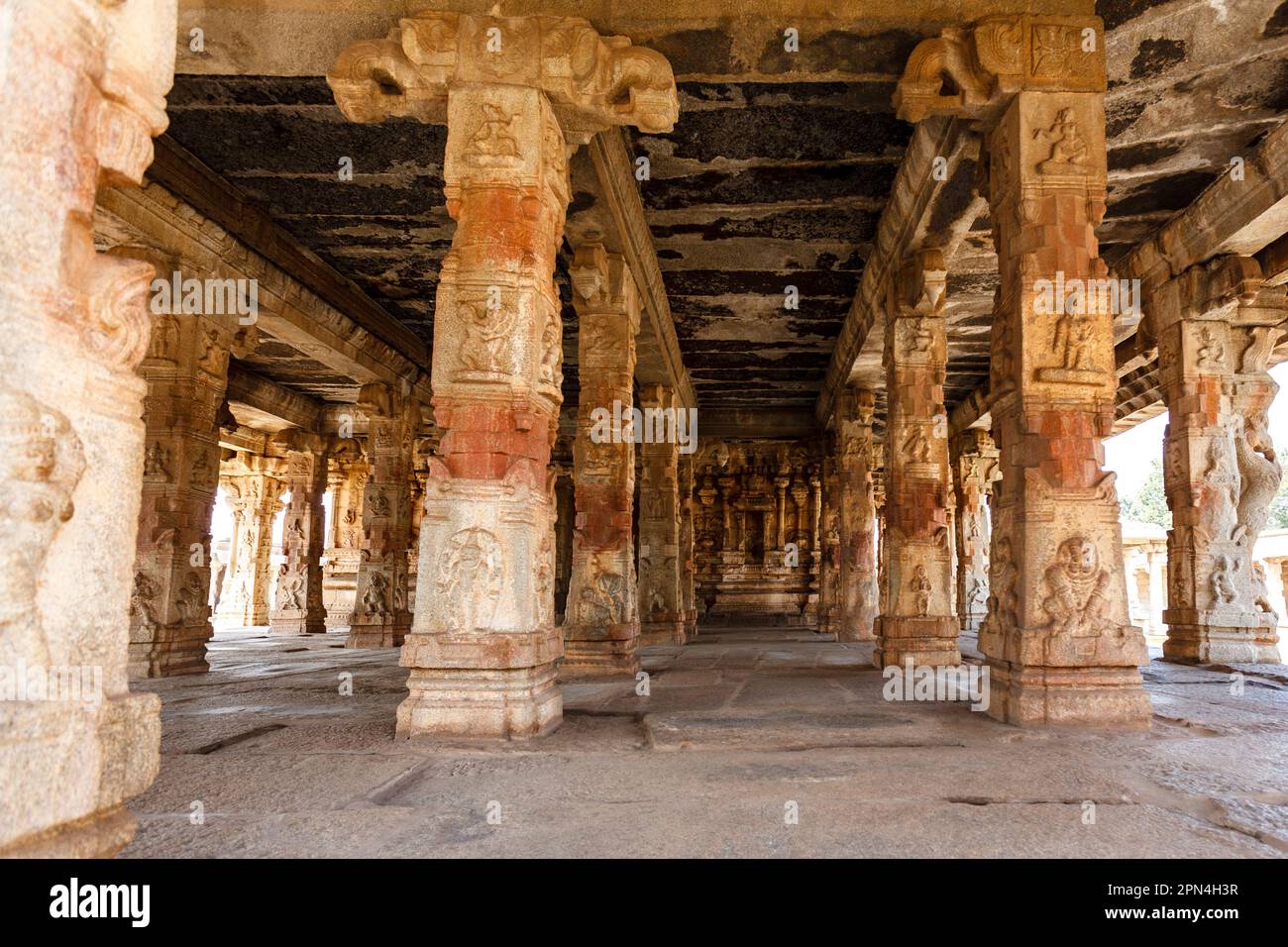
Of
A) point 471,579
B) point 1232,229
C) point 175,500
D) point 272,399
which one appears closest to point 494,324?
point 471,579

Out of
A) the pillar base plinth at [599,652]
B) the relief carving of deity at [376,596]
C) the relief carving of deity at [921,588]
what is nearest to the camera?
the pillar base plinth at [599,652]

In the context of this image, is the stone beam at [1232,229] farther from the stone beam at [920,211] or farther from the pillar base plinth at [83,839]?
the pillar base plinth at [83,839]

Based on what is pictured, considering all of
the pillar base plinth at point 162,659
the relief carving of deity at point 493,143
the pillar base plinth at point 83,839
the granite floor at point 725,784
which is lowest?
the pillar base plinth at point 162,659

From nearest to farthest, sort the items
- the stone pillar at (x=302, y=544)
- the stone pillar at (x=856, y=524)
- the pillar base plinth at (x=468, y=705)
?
the pillar base plinth at (x=468, y=705)
the stone pillar at (x=856, y=524)
the stone pillar at (x=302, y=544)

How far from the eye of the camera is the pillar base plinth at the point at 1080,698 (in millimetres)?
4953

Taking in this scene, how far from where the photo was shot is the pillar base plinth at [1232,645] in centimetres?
953

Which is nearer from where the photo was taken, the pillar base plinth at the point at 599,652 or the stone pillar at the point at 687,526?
the pillar base plinth at the point at 599,652

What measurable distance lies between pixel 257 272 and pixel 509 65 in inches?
234

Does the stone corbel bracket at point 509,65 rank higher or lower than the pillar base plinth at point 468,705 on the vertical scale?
higher

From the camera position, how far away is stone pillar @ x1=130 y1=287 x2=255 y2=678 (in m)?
8.48

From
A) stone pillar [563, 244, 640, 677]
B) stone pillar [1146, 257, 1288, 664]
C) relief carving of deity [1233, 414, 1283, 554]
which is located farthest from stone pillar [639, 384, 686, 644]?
relief carving of deity [1233, 414, 1283, 554]

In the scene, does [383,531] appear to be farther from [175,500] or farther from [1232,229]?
[1232,229]

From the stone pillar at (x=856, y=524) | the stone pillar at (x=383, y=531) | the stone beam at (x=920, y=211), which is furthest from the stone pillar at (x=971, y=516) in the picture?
the stone pillar at (x=383, y=531)

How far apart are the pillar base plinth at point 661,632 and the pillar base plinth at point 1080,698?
349 inches
